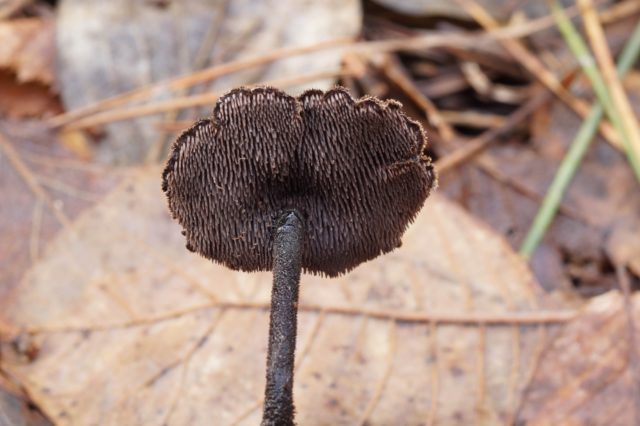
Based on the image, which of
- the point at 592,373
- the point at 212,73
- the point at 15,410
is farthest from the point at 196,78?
the point at 592,373

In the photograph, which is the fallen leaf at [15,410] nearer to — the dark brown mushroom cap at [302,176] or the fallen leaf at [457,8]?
the dark brown mushroom cap at [302,176]

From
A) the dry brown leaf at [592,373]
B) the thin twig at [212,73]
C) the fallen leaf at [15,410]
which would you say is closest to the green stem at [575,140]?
the dry brown leaf at [592,373]

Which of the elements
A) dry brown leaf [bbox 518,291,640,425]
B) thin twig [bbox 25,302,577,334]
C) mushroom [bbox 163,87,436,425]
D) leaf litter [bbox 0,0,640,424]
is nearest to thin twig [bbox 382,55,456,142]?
leaf litter [bbox 0,0,640,424]

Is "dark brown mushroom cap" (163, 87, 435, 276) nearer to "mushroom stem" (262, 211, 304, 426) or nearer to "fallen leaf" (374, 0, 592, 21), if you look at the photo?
"mushroom stem" (262, 211, 304, 426)

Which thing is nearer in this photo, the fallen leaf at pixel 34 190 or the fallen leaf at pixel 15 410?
the fallen leaf at pixel 15 410

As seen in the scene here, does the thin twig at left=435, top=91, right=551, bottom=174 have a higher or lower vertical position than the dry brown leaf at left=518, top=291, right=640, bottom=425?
higher

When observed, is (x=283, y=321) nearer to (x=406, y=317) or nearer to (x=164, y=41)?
(x=406, y=317)

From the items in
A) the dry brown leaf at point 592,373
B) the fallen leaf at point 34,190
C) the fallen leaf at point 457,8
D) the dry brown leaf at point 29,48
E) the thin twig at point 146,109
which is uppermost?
the fallen leaf at point 457,8
